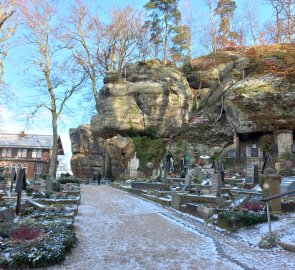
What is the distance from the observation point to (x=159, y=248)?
6.51 meters

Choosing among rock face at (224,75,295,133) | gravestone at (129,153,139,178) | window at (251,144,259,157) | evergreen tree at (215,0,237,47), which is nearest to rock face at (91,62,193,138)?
gravestone at (129,153,139,178)

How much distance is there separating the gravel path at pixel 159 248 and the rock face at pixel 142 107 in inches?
871

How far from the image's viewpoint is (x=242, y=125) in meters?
27.5

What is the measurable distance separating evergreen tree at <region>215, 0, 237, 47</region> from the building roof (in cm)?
3005

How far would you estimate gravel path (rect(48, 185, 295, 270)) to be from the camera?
539cm

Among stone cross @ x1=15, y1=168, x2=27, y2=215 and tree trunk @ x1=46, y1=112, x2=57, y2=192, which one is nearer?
stone cross @ x1=15, y1=168, x2=27, y2=215

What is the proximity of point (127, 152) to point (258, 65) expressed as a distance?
1635 cm

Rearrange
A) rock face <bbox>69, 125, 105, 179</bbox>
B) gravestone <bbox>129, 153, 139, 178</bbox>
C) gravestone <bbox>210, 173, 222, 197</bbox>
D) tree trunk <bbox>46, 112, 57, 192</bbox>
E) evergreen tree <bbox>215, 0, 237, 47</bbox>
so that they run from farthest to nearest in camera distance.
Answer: evergreen tree <bbox>215, 0, 237, 47</bbox>, rock face <bbox>69, 125, 105, 179</bbox>, gravestone <bbox>129, 153, 139, 178</bbox>, tree trunk <bbox>46, 112, 57, 192</bbox>, gravestone <bbox>210, 173, 222, 197</bbox>

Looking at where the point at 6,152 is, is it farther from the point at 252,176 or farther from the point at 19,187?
the point at 19,187

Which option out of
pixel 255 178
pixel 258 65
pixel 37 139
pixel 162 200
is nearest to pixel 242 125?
pixel 258 65

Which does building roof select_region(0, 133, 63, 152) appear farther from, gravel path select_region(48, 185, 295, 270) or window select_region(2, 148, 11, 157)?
gravel path select_region(48, 185, 295, 270)

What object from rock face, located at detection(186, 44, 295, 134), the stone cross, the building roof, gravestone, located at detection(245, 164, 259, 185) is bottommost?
the stone cross

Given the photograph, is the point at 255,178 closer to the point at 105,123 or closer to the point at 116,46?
the point at 105,123

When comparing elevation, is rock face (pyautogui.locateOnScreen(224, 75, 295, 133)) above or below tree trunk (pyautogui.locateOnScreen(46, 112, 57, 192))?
above
